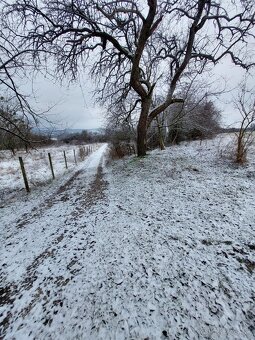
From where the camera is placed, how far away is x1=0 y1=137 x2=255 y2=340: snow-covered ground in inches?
61.2

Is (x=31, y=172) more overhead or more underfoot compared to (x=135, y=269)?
more underfoot

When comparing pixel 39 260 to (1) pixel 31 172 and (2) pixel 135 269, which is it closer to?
(2) pixel 135 269

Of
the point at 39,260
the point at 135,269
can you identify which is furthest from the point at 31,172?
the point at 135,269

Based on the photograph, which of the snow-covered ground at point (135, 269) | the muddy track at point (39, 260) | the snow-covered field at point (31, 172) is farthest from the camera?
the snow-covered field at point (31, 172)

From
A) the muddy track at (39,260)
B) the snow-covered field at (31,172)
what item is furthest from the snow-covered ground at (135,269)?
the snow-covered field at (31,172)

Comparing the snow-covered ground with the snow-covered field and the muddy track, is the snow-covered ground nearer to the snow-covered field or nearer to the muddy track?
the muddy track

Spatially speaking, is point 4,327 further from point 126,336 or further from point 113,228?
point 113,228

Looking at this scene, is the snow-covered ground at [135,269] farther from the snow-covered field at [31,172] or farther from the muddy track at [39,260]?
the snow-covered field at [31,172]

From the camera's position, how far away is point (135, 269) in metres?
2.16

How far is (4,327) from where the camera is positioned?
1.66 m

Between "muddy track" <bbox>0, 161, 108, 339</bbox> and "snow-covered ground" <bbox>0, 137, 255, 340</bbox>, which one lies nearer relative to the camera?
"snow-covered ground" <bbox>0, 137, 255, 340</bbox>

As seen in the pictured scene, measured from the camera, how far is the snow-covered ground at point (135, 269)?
1555mm

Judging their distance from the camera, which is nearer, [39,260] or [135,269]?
[135,269]

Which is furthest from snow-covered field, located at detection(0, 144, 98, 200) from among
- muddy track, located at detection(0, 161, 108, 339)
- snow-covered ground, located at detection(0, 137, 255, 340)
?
snow-covered ground, located at detection(0, 137, 255, 340)
